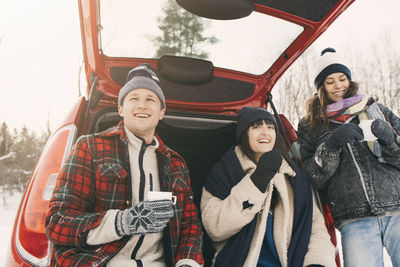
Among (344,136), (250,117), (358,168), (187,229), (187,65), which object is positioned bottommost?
(187,229)

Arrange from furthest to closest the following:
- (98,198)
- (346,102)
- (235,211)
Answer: (346,102) < (235,211) < (98,198)

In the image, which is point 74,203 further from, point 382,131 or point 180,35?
point 382,131

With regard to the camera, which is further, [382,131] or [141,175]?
[382,131]

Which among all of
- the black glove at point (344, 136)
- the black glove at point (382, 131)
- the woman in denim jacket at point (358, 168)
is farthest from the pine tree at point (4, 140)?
the black glove at point (382, 131)

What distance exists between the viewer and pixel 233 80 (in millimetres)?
2297

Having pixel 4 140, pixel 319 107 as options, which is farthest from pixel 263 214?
pixel 4 140

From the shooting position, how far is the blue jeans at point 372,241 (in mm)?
1618

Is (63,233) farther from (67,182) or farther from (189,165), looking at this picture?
(189,165)

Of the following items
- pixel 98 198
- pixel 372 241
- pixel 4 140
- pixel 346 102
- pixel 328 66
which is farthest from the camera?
pixel 4 140

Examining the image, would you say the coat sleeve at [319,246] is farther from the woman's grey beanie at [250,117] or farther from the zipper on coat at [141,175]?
the zipper on coat at [141,175]

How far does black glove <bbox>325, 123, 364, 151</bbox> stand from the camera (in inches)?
62.4

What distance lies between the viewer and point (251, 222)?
161 centimetres

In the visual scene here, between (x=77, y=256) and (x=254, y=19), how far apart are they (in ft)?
5.29

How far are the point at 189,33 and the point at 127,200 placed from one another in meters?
1.21
